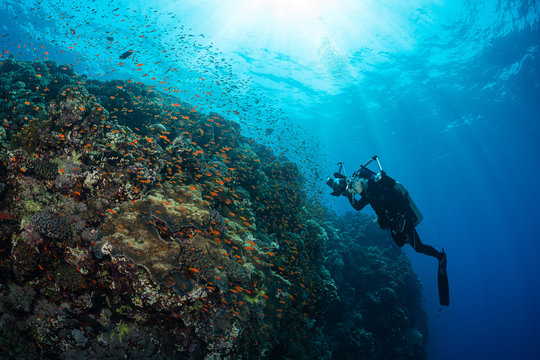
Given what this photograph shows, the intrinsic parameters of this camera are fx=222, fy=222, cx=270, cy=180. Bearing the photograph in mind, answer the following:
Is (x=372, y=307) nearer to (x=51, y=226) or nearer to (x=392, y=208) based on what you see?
(x=392, y=208)

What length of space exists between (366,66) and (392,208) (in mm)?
24906

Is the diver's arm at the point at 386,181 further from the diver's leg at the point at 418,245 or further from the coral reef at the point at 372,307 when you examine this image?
the coral reef at the point at 372,307

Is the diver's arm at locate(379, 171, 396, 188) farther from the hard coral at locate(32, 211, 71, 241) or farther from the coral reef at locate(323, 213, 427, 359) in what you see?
the coral reef at locate(323, 213, 427, 359)

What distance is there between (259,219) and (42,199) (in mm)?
6599

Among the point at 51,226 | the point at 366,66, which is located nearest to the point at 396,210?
the point at 51,226

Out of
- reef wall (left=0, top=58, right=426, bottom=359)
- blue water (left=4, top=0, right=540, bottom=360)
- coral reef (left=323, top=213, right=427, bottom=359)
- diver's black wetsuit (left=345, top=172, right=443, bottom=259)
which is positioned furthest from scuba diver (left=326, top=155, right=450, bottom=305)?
blue water (left=4, top=0, right=540, bottom=360)

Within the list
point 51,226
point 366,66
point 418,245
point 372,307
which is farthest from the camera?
point 366,66

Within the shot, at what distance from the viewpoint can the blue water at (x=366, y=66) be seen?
63.0ft

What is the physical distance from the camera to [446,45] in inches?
818

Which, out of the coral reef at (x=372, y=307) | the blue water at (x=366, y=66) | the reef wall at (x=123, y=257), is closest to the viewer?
the reef wall at (x=123, y=257)

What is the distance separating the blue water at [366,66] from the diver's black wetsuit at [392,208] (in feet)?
23.7

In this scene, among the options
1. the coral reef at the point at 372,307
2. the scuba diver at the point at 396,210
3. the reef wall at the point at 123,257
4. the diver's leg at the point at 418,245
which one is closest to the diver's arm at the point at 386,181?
the scuba diver at the point at 396,210

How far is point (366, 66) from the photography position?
25281 mm

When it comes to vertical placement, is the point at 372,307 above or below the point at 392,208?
below
